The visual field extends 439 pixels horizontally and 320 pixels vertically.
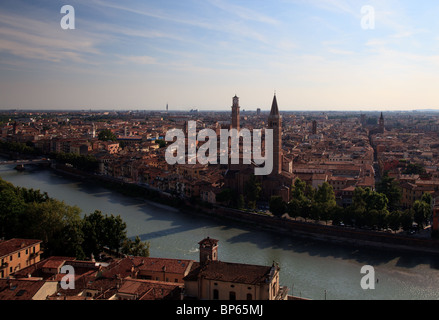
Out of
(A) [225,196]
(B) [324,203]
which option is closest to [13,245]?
(A) [225,196]

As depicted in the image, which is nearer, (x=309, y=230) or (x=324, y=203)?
(x=309, y=230)

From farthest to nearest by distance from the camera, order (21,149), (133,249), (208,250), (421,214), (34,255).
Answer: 1. (21,149)
2. (421,214)
3. (133,249)
4. (34,255)
5. (208,250)

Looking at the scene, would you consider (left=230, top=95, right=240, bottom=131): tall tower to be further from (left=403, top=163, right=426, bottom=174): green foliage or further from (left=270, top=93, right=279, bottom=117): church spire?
(left=403, top=163, right=426, bottom=174): green foliage

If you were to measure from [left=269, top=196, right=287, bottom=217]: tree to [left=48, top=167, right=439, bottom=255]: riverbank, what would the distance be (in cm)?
17

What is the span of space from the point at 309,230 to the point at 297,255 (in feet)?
4.07

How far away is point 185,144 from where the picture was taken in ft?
66.0

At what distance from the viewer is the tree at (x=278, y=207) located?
9.16 metres

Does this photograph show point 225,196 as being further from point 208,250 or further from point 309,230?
point 208,250

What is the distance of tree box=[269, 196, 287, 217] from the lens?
9.16 meters

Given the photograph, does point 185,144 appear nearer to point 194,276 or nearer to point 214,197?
point 214,197

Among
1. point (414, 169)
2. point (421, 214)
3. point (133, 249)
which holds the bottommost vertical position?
point (133, 249)

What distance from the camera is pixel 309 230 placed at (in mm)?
8531

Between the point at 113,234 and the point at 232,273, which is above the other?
the point at 232,273

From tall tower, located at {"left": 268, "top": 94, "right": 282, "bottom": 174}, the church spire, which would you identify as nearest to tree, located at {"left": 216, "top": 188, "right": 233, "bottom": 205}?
tall tower, located at {"left": 268, "top": 94, "right": 282, "bottom": 174}
